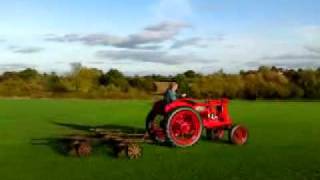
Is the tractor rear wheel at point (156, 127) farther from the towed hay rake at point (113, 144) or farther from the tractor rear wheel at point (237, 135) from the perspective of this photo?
the tractor rear wheel at point (237, 135)

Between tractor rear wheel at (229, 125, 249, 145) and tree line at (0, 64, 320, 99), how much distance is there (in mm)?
44731

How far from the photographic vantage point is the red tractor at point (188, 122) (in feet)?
51.2

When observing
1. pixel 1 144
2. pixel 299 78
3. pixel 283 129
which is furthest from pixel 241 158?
pixel 299 78

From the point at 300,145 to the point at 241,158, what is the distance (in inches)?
135

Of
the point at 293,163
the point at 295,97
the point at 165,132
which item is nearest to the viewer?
the point at 293,163

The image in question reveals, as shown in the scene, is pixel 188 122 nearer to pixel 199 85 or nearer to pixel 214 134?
→ pixel 214 134

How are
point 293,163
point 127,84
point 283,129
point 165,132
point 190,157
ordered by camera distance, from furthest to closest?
point 127,84
point 283,129
point 165,132
point 190,157
point 293,163

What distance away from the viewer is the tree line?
224 ft

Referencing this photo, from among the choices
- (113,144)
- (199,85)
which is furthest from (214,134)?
(199,85)

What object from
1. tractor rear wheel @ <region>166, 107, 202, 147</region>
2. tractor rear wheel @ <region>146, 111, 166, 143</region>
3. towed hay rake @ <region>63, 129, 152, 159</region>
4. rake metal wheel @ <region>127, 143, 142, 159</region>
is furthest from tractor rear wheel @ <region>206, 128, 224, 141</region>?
rake metal wheel @ <region>127, 143, 142, 159</region>

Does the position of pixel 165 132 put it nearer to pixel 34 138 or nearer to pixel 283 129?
pixel 34 138

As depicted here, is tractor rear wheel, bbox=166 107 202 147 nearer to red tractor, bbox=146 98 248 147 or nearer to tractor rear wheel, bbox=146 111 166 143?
red tractor, bbox=146 98 248 147

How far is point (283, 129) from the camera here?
22250mm

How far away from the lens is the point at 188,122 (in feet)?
51.8
